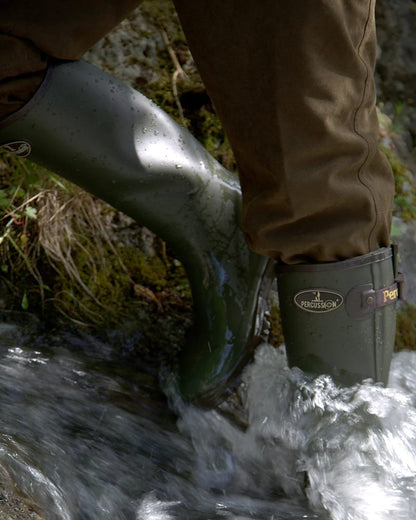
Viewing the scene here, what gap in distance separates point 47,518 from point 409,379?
1.05 m

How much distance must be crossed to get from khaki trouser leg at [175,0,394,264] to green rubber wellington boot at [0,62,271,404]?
0.76ft

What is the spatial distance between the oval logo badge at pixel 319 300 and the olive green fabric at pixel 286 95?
8 cm

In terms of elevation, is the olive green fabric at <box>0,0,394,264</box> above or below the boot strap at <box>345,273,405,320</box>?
above

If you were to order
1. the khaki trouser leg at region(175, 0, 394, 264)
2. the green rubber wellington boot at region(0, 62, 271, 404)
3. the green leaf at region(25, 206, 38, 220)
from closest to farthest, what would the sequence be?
the khaki trouser leg at region(175, 0, 394, 264), the green rubber wellington boot at region(0, 62, 271, 404), the green leaf at region(25, 206, 38, 220)

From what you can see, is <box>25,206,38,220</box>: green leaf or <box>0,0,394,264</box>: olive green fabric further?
<box>25,206,38,220</box>: green leaf

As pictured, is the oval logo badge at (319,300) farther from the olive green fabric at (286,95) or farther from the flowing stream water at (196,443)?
the flowing stream water at (196,443)

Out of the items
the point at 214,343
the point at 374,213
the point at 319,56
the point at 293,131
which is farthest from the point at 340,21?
the point at 214,343

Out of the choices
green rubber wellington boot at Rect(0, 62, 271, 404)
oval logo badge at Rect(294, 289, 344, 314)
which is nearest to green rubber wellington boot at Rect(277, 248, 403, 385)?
oval logo badge at Rect(294, 289, 344, 314)

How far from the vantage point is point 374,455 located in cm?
128

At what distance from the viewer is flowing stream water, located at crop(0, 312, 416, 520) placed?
1118 millimetres

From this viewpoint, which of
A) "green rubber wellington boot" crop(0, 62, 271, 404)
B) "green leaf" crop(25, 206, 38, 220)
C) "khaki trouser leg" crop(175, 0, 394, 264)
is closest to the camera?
"khaki trouser leg" crop(175, 0, 394, 264)

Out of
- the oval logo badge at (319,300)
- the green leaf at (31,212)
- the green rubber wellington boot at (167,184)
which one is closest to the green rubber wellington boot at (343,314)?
the oval logo badge at (319,300)

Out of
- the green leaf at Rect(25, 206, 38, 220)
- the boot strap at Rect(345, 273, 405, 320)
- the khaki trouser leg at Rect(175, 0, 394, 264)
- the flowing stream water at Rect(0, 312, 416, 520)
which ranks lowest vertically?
the flowing stream water at Rect(0, 312, 416, 520)

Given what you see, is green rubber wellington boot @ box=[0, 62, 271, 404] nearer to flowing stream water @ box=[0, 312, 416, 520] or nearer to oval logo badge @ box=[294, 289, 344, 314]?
flowing stream water @ box=[0, 312, 416, 520]
